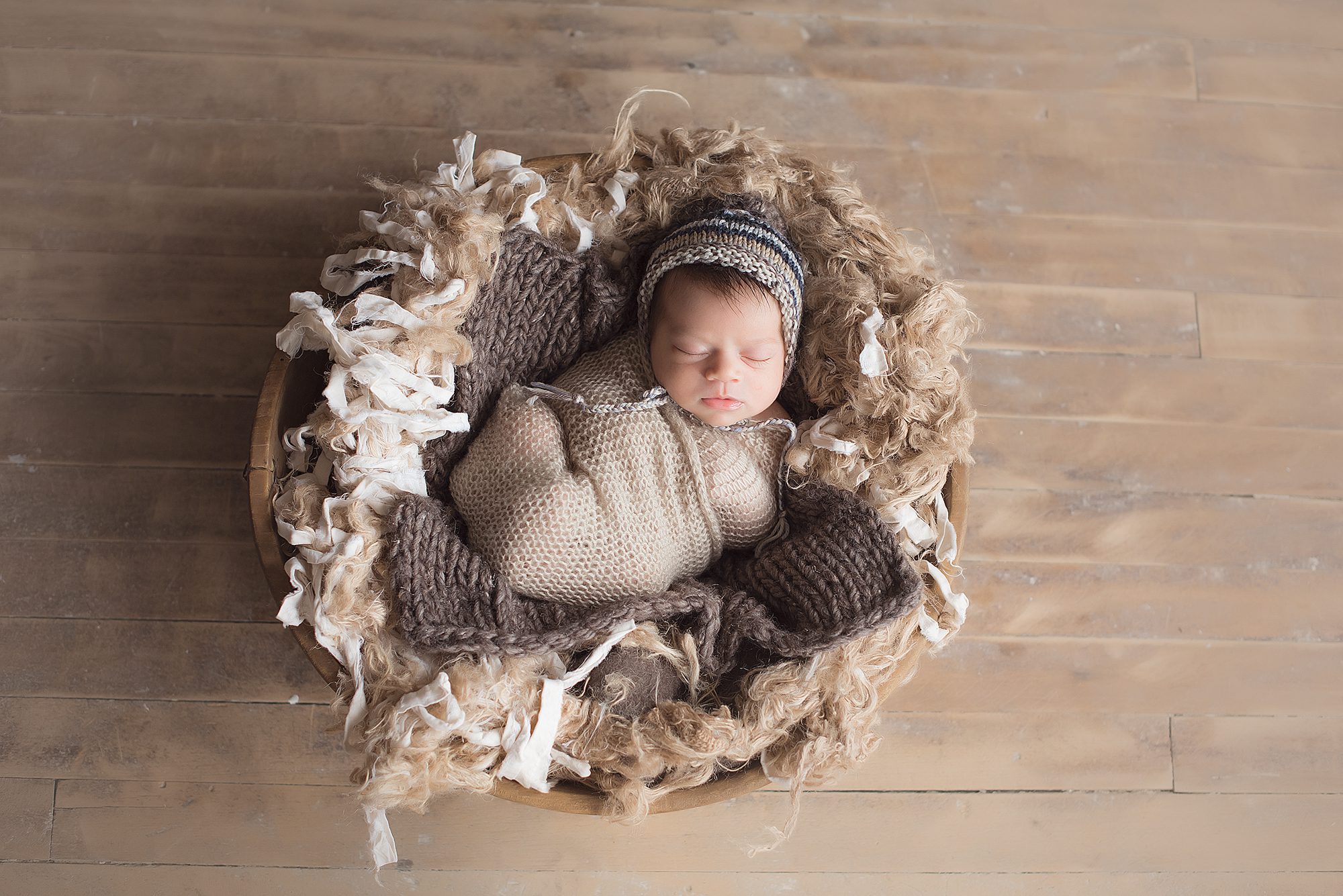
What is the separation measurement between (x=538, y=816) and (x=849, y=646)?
0.53m

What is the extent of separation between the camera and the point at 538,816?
1.31 meters

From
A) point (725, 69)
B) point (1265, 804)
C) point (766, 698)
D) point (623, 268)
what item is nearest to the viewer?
point (766, 698)

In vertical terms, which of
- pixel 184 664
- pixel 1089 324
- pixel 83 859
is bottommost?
pixel 83 859

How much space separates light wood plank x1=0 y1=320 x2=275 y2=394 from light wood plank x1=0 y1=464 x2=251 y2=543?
0.12 m

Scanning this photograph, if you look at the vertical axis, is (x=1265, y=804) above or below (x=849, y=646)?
below

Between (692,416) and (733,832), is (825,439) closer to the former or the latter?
(692,416)

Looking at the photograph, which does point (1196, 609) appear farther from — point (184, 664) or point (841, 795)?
point (184, 664)

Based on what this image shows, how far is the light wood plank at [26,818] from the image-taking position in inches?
50.1

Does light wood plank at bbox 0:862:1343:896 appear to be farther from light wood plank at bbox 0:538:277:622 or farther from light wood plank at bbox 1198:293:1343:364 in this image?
light wood plank at bbox 1198:293:1343:364

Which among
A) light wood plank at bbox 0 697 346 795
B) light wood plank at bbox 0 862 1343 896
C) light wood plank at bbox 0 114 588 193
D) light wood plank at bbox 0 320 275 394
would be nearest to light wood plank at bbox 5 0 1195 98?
light wood plank at bbox 0 114 588 193

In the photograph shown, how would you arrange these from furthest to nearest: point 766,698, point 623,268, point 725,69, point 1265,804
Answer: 1. point 725,69
2. point 1265,804
3. point 623,268
4. point 766,698

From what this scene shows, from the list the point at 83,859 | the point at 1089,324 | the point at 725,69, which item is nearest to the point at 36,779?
the point at 83,859

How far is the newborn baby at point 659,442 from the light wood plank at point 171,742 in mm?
416

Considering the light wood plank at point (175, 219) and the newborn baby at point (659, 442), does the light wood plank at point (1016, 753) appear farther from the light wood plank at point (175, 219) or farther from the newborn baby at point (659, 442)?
the light wood plank at point (175, 219)
